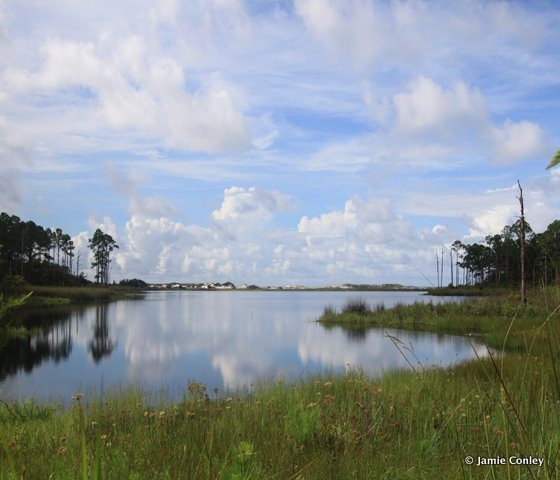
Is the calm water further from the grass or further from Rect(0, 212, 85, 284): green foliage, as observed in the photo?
Rect(0, 212, 85, 284): green foliage

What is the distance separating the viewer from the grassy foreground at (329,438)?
337 cm

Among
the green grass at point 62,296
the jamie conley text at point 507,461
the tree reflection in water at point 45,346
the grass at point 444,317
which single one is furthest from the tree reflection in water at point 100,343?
the green grass at point 62,296

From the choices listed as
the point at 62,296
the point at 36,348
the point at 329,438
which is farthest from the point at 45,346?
the point at 62,296

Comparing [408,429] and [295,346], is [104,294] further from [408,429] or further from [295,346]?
[408,429]

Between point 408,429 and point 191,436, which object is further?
point 408,429

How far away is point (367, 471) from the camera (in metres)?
4.32

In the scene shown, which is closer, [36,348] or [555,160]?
[555,160]

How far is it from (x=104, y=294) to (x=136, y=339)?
56.8m

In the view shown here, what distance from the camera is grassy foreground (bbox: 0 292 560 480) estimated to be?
3373mm

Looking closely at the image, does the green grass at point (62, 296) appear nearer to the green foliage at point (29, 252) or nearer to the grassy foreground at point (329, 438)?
the green foliage at point (29, 252)

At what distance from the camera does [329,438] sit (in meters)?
5.80

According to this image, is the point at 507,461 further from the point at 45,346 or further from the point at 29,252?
the point at 29,252

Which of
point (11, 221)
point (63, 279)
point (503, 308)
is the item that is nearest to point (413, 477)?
point (503, 308)

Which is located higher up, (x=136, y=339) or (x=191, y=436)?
(x=191, y=436)
